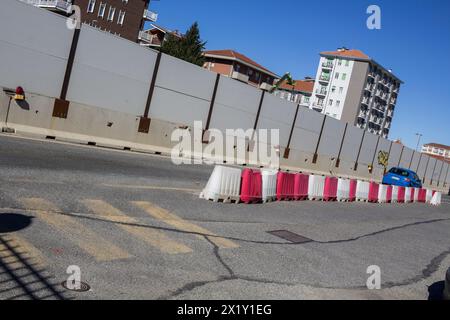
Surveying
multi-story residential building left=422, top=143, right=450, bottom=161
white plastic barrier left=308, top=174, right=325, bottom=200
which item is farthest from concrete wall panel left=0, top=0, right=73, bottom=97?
multi-story residential building left=422, top=143, right=450, bottom=161

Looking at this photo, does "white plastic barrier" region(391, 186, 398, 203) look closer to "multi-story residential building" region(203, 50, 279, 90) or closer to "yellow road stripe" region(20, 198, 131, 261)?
"yellow road stripe" region(20, 198, 131, 261)

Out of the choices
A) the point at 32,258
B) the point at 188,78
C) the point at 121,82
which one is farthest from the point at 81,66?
the point at 32,258

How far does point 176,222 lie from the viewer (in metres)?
8.52

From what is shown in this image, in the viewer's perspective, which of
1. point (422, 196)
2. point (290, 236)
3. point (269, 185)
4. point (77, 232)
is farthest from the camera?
point (422, 196)

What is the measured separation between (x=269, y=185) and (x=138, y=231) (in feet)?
21.4

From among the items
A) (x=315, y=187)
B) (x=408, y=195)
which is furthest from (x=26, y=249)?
(x=408, y=195)

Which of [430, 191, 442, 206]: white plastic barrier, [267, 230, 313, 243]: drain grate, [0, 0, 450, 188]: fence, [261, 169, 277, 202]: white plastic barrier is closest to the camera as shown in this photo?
[267, 230, 313, 243]: drain grate

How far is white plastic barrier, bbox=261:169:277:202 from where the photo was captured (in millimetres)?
13090

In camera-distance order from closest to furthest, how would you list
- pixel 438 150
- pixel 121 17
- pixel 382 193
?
pixel 382 193 → pixel 121 17 → pixel 438 150

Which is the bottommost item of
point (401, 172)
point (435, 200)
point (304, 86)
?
point (435, 200)

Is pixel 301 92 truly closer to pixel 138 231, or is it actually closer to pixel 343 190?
pixel 343 190

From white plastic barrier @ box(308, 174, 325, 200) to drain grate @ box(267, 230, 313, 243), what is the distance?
614cm

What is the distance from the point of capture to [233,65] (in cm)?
9369
